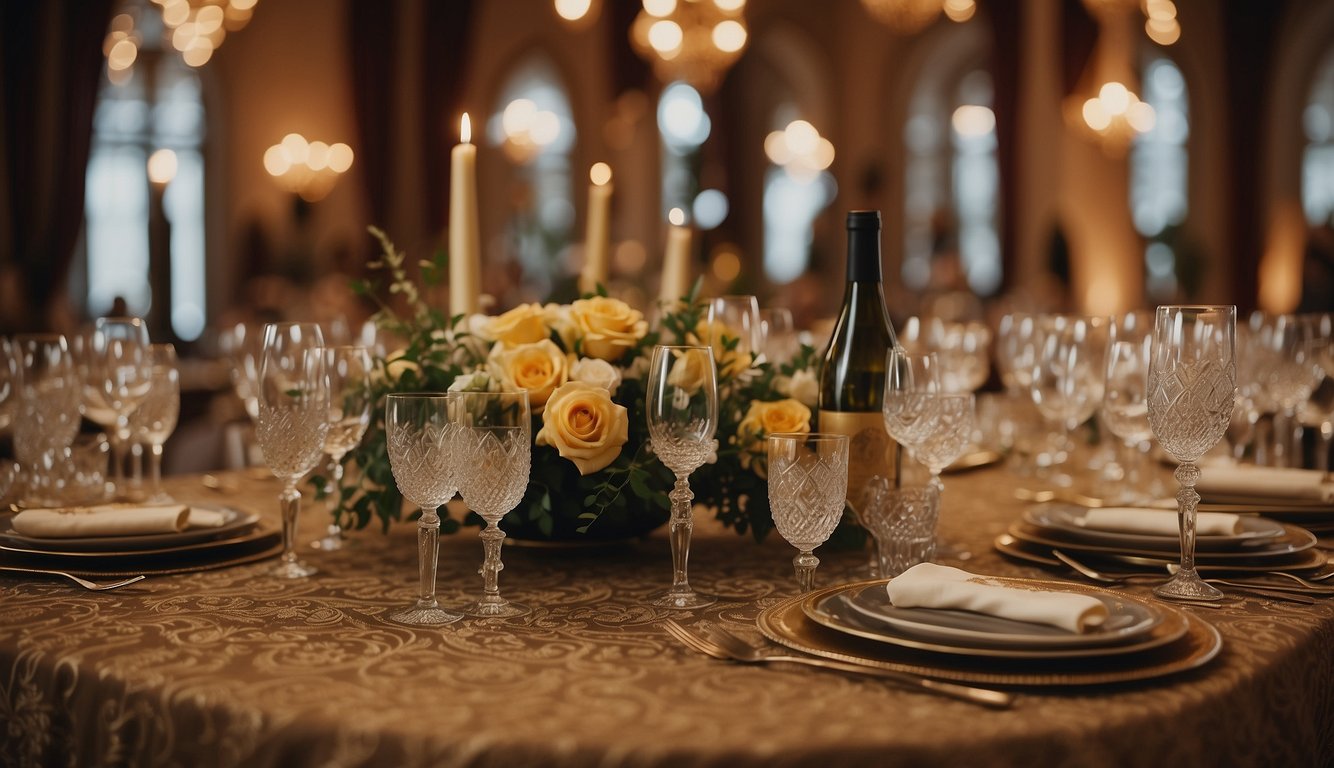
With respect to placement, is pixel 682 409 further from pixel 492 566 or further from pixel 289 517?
pixel 289 517

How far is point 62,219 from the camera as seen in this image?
9.83 m

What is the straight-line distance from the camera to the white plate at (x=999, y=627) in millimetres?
1134

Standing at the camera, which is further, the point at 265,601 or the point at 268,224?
the point at 268,224

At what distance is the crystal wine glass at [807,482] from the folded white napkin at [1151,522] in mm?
495

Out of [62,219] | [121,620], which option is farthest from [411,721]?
[62,219]

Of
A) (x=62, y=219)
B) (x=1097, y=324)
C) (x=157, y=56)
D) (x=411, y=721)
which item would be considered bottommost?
(x=411, y=721)

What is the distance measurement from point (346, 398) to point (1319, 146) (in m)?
12.4

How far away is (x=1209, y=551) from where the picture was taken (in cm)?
161

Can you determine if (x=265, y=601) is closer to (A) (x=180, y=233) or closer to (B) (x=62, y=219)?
(B) (x=62, y=219)

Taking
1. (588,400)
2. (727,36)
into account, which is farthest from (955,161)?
(588,400)

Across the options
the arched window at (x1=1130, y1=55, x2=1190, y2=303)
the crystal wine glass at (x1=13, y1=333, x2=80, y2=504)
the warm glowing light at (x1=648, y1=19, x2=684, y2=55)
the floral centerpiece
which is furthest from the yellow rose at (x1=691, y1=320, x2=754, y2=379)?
the arched window at (x1=1130, y1=55, x2=1190, y2=303)

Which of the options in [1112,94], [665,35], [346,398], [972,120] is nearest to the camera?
[346,398]

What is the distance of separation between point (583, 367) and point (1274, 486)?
110 cm

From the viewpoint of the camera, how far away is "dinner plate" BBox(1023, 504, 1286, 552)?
5.30 feet
